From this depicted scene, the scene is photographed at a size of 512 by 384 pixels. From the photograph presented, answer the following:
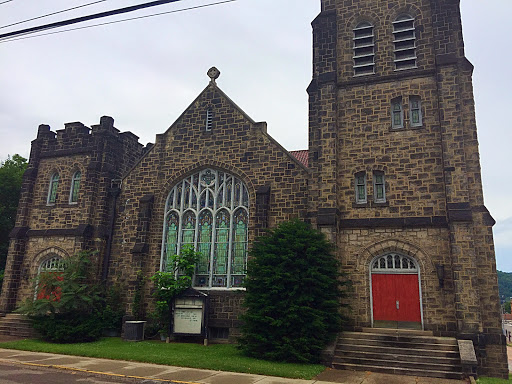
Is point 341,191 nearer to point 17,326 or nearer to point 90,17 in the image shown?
point 90,17

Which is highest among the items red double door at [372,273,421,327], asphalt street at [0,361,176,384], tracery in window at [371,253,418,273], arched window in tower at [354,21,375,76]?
arched window in tower at [354,21,375,76]

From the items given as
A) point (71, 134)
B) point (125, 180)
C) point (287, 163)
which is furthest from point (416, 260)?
point (71, 134)

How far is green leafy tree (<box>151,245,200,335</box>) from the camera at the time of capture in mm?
16906

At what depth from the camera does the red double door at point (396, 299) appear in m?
14.6

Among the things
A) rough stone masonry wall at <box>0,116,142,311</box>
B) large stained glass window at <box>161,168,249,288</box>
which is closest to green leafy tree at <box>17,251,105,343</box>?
rough stone masonry wall at <box>0,116,142,311</box>

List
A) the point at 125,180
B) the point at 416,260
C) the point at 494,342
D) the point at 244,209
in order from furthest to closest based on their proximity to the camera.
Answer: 1. the point at 125,180
2. the point at 244,209
3. the point at 416,260
4. the point at 494,342

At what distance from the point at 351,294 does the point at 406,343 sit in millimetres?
2493

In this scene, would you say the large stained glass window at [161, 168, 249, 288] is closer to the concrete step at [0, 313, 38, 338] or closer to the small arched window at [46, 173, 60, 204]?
the concrete step at [0, 313, 38, 338]

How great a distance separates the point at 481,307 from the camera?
547 inches

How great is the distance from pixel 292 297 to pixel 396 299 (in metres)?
3.92

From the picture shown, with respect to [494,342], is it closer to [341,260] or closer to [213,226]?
[341,260]

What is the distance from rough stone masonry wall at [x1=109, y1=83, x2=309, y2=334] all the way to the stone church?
6 cm

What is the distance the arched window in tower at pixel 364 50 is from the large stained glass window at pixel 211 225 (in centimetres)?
685

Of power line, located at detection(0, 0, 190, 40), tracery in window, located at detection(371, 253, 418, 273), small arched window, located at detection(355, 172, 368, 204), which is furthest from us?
small arched window, located at detection(355, 172, 368, 204)
